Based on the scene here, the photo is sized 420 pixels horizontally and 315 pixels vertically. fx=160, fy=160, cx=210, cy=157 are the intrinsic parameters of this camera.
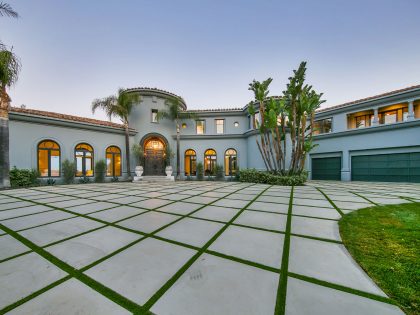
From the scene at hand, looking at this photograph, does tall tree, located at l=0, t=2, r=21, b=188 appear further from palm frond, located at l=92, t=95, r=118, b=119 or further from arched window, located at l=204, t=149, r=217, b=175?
arched window, located at l=204, t=149, r=217, b=175

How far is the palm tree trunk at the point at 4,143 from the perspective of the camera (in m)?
8.72

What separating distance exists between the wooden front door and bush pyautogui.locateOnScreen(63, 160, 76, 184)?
5.32m

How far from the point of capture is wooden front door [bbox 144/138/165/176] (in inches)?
606

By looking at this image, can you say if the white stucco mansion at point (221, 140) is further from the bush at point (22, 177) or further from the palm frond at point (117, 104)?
the palm frond at point (117, 104)

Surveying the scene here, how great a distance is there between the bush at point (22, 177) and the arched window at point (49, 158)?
800 mm

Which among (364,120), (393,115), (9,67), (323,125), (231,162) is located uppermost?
(9,67)

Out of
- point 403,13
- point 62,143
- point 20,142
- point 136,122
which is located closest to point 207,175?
point 136,122

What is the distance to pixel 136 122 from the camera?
50.1 feet

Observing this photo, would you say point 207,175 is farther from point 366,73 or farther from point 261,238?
point 366,73

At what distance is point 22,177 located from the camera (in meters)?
9.47

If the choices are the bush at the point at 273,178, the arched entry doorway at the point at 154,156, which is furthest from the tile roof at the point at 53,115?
the bush at the point at 273,178

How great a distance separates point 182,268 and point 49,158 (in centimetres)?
1434

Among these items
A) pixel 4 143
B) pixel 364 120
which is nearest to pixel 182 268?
pixel 4 143

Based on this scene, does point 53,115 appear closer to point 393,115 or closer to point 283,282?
point 283,282
